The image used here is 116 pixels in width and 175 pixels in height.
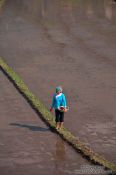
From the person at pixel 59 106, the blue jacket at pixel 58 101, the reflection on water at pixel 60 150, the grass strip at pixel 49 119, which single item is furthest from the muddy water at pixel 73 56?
the blue jacket at pixel 58 101

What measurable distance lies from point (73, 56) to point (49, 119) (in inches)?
333

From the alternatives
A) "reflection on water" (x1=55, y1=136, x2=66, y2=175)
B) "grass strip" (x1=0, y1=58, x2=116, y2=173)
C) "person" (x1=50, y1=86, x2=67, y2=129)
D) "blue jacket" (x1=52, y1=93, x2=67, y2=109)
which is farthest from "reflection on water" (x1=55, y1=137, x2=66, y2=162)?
"blue jacket" (x1=52, y1=93, x2=67, y2=109)

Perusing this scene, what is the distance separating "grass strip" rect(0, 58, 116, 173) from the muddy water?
0.30m

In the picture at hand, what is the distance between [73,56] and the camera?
71.4 ft

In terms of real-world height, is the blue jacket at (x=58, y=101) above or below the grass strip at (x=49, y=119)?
above

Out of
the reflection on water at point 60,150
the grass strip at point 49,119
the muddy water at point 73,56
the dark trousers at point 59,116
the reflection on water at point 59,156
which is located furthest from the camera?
the muddy water at point 73,56

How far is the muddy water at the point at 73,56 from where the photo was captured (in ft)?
45.2

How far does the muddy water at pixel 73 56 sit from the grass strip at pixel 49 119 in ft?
0.99

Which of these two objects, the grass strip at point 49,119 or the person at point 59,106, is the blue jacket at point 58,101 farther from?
the grass strip at point 49,119

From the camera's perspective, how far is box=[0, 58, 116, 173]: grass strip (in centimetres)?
1099

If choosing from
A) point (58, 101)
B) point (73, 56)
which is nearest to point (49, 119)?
point (58, 101)

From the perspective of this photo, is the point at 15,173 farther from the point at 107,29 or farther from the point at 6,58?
the point at 107,29

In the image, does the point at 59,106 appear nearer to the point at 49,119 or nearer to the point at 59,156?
the point at 49,119

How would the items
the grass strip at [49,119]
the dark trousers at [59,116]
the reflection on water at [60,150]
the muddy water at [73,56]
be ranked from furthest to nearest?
the muddy water at [73,56] < the dark trousers at [59,116] < the reflection on water at [60,150] < the grass strip at [49,119]
